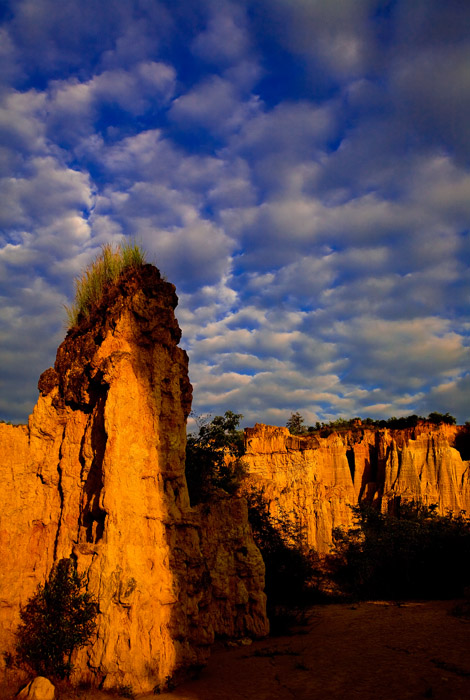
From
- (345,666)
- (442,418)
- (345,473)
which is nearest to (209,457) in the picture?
(345,666)

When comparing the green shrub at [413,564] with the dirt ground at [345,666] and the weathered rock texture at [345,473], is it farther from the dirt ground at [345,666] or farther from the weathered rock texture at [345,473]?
the weathered rock texture at [345,473]

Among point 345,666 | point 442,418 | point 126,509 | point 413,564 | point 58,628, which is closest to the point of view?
point 58,628

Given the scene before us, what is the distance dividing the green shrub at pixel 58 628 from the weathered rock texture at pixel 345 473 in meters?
22.9

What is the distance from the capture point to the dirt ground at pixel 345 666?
7312 millimetres

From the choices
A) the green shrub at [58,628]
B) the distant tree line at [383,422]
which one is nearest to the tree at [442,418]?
the distant tree line at [383,422]

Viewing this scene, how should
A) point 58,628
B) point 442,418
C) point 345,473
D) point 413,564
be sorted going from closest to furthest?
point 58,628
point 413,564
point 345,473
point 442,418

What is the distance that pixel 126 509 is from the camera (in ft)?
27.0

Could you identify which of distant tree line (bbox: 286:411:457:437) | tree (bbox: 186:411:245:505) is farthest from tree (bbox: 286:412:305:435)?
tree (bbox: 186:411:245:505)

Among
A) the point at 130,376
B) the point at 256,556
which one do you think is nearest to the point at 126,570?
the point at 130,376

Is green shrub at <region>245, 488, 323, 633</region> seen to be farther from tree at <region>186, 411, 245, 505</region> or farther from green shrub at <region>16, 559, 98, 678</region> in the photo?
green shrub at <region>16, 559, 98, 678</region>

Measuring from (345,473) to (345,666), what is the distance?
28.5 meters

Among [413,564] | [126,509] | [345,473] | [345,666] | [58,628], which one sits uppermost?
[345,473]

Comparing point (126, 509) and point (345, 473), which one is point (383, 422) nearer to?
point (345, 473)

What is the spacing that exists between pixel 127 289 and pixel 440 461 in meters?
34.1
